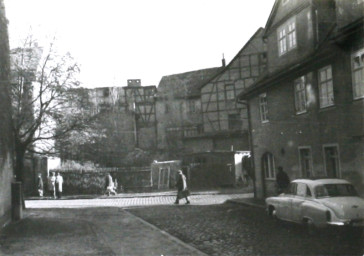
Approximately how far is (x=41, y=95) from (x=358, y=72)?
1502 centimetres

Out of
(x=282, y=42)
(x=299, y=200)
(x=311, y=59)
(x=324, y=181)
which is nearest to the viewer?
(x=324, y=181)

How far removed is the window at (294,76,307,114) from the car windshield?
6.04 meters

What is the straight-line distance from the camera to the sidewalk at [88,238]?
33.1ft

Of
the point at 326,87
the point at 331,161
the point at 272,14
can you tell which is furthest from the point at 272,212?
the point at 272,14

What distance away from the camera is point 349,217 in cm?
1024

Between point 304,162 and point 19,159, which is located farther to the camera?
point 19,159

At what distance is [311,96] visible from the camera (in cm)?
1628

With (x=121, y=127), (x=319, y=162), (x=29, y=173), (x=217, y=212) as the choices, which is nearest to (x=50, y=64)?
(x=217, y=212)

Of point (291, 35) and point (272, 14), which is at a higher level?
point (272, 14)

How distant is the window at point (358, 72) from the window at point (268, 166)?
7982mm

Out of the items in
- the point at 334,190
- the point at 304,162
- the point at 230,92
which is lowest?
the point at 334,190

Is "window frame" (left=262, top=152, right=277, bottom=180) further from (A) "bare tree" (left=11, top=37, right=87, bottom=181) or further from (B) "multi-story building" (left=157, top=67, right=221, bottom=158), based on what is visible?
(B) "multi-story building" (left=157, top=67, right=221, bottom=158)

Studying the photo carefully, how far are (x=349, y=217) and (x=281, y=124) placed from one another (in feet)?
30.3

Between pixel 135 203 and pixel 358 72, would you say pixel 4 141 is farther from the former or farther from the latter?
pixel 358 72
